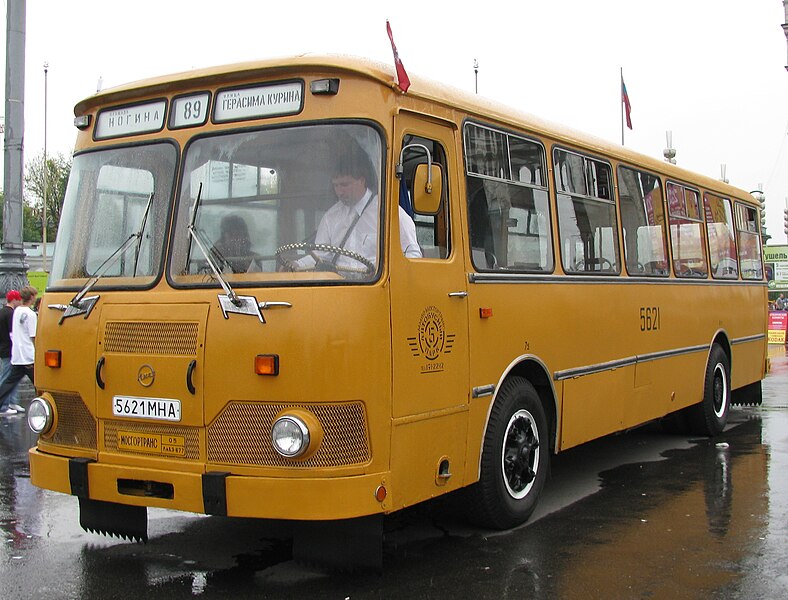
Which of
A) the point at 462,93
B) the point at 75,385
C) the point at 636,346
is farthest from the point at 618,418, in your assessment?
the point at 75,385

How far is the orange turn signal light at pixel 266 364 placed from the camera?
205 inches

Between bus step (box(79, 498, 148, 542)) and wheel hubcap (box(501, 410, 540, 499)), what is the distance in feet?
7.89

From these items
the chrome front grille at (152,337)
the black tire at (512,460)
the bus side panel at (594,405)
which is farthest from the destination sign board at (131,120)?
the bus side panel at (594,405)

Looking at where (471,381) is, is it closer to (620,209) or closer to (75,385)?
(75,385)

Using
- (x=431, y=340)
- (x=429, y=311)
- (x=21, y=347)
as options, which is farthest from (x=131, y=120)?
(x=21, y=347)

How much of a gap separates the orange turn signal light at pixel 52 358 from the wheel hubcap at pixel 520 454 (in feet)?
9.67

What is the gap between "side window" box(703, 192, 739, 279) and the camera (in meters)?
11.5

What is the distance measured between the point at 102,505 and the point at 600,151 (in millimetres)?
5154

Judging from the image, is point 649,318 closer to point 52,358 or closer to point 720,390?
point 720,390

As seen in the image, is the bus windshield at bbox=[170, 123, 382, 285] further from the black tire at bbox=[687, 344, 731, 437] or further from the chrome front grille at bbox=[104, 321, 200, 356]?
the black tire at bbox=[687, 344, 731, 437]

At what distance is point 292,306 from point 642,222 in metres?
5.24

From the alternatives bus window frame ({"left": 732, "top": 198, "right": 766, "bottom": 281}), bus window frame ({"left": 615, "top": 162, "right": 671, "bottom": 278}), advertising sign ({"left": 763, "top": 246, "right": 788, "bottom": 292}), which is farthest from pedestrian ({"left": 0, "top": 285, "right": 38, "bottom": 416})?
advertising sign ({"left": 763, "top": 246, "right": 788, "bottom": 292})

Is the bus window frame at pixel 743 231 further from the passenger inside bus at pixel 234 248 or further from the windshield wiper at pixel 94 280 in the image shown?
the windshield wiper at pixel 94 280

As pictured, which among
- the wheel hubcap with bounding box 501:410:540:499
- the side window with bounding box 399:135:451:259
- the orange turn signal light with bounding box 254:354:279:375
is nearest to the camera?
the orange turn signal light with bounding box 254:354:279:375
